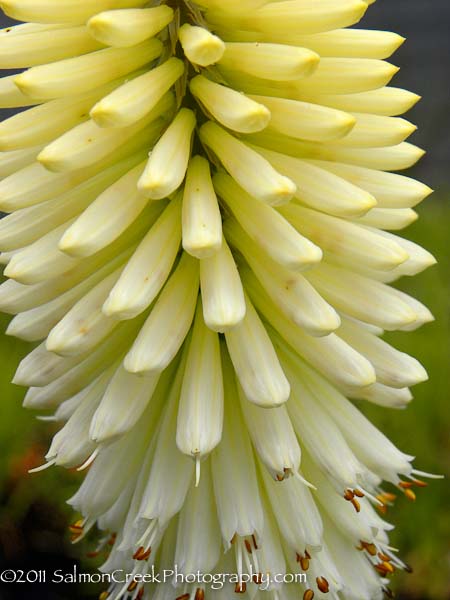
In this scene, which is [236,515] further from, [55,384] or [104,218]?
[104,218]

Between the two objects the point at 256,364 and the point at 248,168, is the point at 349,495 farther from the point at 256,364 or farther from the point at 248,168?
the point at 248,168

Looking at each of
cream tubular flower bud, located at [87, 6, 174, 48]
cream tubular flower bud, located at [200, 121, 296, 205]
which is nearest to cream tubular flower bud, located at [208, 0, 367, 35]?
cream tubular flower bud, located at [87, 6, 174, 48]

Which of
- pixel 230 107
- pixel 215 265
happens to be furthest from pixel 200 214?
pixel 230 107

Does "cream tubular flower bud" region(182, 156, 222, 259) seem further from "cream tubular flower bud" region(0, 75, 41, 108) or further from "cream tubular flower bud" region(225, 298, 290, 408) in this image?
"cream tubular flower bud" region(0, 75, 41, 108)

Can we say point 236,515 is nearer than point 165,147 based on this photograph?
No

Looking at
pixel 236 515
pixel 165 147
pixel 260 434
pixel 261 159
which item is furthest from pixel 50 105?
pixel 236 515

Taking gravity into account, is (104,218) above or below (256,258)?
above

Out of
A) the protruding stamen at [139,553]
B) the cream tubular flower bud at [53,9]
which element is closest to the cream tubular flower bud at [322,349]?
the protruding stamen at [139,553]

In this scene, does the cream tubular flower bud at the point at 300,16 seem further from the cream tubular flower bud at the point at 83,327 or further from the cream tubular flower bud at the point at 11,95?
the cream tubular flower bud at the point at 83,327
